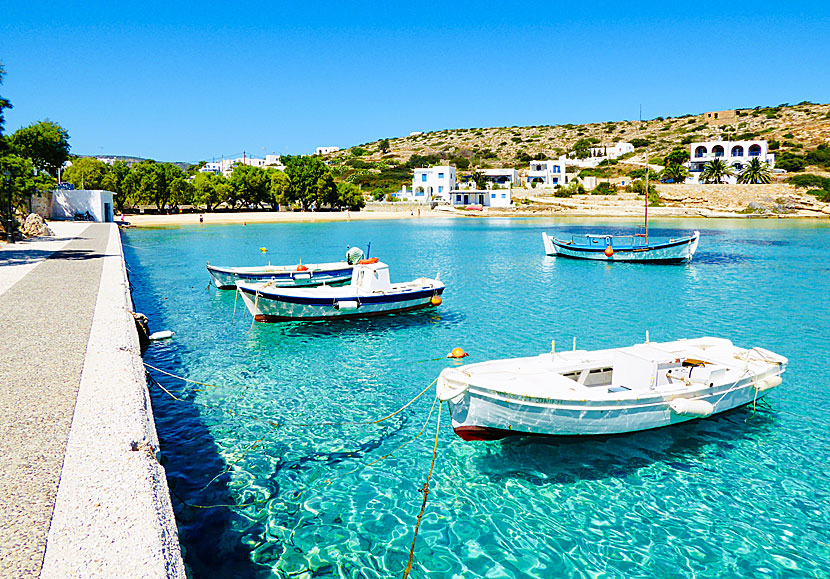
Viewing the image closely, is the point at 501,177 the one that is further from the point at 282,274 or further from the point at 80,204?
the point at 282,274

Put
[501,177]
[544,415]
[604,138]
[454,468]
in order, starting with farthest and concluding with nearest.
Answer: [604,138] → [501,177] → [454,468] → [544,415]

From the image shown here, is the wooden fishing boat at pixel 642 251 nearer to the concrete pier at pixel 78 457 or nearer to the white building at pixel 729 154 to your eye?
the concrete pier at pixel 78 457

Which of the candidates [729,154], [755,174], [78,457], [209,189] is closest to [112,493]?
[78,457]

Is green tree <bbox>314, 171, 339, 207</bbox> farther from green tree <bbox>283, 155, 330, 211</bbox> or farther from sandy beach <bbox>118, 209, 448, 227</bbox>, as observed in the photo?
sandy beach <bbox>118, 209, 448, 227</bbox>

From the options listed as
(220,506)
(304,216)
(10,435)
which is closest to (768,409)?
(220,506)

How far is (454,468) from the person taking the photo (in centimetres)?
950

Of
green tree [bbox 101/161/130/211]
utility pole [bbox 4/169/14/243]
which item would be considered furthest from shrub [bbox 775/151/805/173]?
utility pole [bbox 4/169/14/243]

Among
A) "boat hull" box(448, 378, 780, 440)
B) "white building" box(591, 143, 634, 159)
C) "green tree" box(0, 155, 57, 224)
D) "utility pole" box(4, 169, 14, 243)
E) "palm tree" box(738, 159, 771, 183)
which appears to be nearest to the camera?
"boat hull" box(448, 378, 780, 440)

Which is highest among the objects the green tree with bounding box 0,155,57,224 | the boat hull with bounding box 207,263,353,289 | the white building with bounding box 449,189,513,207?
the white building with bounding box 449,189,513,207

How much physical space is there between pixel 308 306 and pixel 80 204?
53237 millimetres

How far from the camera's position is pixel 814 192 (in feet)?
292

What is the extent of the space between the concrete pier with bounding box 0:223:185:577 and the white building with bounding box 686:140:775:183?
114 meters

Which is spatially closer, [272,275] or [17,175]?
[272,275]

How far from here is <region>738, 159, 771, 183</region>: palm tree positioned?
3816 inches
